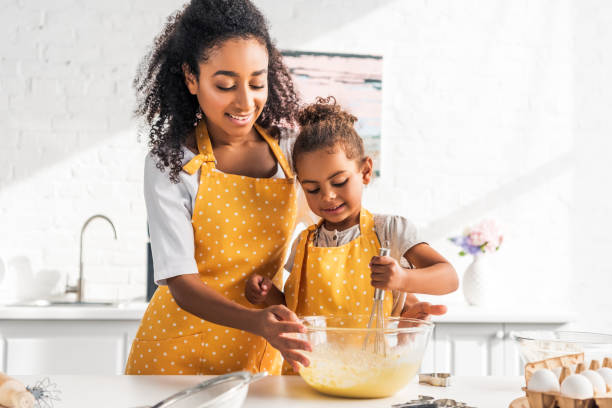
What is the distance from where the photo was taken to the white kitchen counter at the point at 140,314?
244 centimetres

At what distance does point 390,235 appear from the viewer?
1341mm

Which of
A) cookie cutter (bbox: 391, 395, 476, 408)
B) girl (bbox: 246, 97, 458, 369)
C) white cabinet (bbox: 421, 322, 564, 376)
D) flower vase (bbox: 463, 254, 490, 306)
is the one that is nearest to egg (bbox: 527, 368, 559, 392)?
cookie cutter (bbox: 391, 395, 476, 408)

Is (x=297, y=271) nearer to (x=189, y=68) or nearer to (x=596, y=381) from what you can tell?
(x=189, y=68)

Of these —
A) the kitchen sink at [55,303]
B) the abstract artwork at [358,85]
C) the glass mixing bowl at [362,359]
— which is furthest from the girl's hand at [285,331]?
the abstract artwork at [358,85]

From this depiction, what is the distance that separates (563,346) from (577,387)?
25 cm

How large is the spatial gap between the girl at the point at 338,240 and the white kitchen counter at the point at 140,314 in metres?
1.25

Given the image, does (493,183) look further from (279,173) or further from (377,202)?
(279,173)

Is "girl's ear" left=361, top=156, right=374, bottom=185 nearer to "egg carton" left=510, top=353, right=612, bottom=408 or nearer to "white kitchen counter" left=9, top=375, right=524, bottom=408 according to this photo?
"white kitchen counter" left=9, top=375, right=524, bottom=408

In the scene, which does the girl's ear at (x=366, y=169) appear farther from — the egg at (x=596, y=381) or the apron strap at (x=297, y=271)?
the egg at (x=596, y=381)

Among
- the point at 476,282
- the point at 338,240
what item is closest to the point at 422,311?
the point at 338,240

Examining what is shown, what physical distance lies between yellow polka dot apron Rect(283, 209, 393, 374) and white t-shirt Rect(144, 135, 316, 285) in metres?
0.24

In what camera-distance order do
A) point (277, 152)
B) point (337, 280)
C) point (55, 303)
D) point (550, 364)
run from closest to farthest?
point (550, 364)
point (337, 280)
point (277, 152)
point (55, 303)

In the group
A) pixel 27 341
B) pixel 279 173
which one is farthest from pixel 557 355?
pixel 27 341

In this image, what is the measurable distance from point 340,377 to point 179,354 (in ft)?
1.54
